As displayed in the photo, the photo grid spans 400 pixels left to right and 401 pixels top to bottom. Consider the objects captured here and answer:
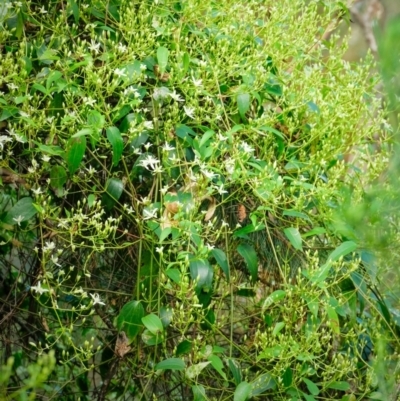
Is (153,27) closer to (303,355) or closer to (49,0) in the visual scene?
(49,0)

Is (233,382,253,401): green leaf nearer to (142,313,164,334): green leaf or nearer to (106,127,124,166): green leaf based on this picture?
(142,313,164,334): green leaf

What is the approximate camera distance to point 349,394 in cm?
197

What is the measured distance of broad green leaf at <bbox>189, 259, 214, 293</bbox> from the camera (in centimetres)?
173

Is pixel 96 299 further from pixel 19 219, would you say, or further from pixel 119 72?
pixel 119 72

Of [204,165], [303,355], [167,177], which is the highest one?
[204,165]

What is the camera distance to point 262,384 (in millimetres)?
1808

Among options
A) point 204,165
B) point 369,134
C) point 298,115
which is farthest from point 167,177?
point 369,134

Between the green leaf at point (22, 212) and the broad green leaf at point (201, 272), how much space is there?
402 mm

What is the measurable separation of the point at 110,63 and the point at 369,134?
80cm

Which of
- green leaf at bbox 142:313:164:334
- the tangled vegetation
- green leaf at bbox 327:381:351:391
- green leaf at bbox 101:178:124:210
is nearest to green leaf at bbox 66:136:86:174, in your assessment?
the tangled vegetation

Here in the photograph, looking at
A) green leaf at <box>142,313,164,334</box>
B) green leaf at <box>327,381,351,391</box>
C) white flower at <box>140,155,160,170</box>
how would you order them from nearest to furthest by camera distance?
green leaf at <box>142,313,164,334</box> < white flower at <box>140,155,160,170</box> < green leaf at <box>327,381,351,391</box>

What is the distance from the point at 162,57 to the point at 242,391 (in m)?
0.82

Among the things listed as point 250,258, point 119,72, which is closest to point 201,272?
point 250,258

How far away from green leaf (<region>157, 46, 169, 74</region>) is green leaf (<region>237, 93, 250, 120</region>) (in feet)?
0.70
